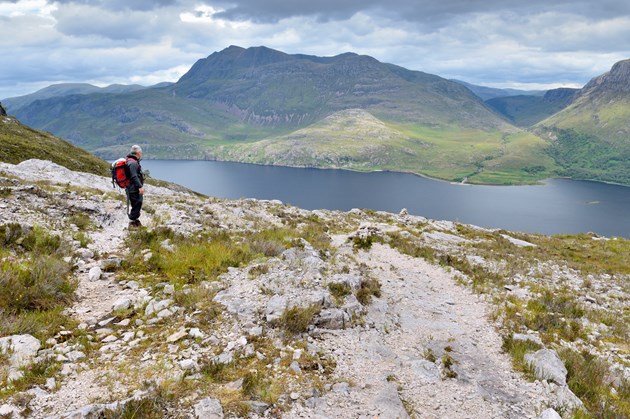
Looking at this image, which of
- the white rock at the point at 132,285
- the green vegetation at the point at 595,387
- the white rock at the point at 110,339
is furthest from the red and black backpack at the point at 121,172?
the green vegetation at the point at 595,387

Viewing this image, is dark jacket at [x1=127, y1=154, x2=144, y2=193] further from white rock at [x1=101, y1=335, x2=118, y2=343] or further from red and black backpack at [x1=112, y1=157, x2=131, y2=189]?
white rock at [x1=101, y1=335, x2=118, y2=343]

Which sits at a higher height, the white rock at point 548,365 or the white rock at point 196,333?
the white rock at point 196,333

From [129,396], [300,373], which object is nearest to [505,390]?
[300,373]

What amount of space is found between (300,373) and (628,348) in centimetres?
1357

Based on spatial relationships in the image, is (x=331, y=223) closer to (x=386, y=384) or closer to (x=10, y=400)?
(x=386, y=384)

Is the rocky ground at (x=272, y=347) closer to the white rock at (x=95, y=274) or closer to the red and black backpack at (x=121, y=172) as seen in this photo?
the white rock at (x=95, y=274)

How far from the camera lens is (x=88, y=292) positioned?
1091cm

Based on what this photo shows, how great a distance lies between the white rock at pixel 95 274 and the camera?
461 inches

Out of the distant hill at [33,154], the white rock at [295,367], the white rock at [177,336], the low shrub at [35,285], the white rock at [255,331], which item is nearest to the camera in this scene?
the white rock at [295,367]

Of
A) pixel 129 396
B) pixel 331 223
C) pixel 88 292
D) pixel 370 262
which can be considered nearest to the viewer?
pixel 129 396

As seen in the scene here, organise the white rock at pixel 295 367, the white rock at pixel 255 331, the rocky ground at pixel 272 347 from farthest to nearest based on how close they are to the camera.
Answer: the white rock at pixel 255 331
the white rock at pixel 295 367
the rocky ground at pixel 272 347

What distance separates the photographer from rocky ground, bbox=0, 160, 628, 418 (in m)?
7.23

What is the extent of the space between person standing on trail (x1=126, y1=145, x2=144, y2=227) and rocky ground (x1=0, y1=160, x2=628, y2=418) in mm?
1192

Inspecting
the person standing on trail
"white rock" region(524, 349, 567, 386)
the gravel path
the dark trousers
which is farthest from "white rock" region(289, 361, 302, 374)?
the dark trousers
